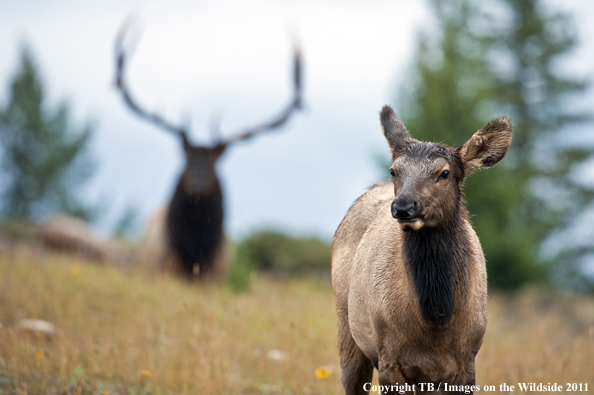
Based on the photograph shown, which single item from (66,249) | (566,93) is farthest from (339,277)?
(566,93)

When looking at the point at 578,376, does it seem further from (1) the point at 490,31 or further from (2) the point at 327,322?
(1) the point at 490,31

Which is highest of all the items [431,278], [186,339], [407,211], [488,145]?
[488,145]

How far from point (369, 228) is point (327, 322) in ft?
14.9

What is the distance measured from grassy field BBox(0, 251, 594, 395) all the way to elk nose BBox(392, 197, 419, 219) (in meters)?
2.56

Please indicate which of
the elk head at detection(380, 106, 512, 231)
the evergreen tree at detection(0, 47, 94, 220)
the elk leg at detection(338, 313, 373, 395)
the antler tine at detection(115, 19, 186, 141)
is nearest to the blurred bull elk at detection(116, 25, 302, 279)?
the antler tine at detection(115, 19, 186, 141)

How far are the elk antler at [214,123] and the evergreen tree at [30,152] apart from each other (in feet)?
43.1

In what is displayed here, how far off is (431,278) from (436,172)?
632mm

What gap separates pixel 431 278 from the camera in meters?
3.23

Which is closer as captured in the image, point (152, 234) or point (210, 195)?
point (210, 195)

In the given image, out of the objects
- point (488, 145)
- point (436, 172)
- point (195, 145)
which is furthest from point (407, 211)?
point (195, 145)

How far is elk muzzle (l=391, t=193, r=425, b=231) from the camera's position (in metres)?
2.94

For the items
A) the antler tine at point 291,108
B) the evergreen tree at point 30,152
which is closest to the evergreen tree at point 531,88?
the antler tine at point 291,108

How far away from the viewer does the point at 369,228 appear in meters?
4.02

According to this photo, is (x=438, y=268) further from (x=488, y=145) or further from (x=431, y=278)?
(x=488, y=145)
